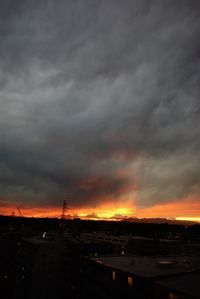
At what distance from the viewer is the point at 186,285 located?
6012 centimetres

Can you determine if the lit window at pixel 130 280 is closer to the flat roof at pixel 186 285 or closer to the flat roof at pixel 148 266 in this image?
the flat roof at pixel 148 266

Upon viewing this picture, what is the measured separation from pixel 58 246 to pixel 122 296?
6979 centimetres

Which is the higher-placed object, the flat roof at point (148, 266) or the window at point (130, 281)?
the flat roof at point (148, 266)

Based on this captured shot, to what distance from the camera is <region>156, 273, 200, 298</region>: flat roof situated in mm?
55731

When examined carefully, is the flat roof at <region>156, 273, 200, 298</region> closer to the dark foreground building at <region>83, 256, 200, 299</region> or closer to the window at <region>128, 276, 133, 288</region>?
the dark foreground building at <region>83, 256, 200, 299</region>

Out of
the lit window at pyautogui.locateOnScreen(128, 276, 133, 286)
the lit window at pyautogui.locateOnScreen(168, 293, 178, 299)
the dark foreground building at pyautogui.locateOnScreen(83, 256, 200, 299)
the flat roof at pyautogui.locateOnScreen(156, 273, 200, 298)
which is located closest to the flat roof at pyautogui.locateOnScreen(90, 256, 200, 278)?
the dark foreground building at pyautogui.locateOnScreen(83, 256, 200, 299)

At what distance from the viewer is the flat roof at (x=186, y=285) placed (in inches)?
2194

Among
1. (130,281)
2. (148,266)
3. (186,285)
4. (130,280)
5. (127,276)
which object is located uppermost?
(148,266)

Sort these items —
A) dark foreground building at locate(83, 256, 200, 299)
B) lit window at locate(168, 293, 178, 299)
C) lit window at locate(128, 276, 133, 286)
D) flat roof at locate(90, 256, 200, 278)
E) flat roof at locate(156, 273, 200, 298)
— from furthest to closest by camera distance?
lit window at locate(128, 276, 133, 286), flat roof at locate(90, 256, 200, 278), dark foreground building at locate(83, 256, 200, 299), lit window at locate(168, 293, 178, 299), flat roof at locate(156, 273, 200, 298)

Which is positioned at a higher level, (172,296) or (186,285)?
(186,285)

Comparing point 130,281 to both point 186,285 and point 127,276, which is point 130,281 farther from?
point 186,285

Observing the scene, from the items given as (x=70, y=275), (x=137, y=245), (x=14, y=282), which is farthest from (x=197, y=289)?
(x=14, y=282)

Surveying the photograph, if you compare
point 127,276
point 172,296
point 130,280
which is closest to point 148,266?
point 127,276

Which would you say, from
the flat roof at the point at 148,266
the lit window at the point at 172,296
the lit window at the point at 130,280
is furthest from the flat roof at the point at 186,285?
the lit window at the point at 130,280
